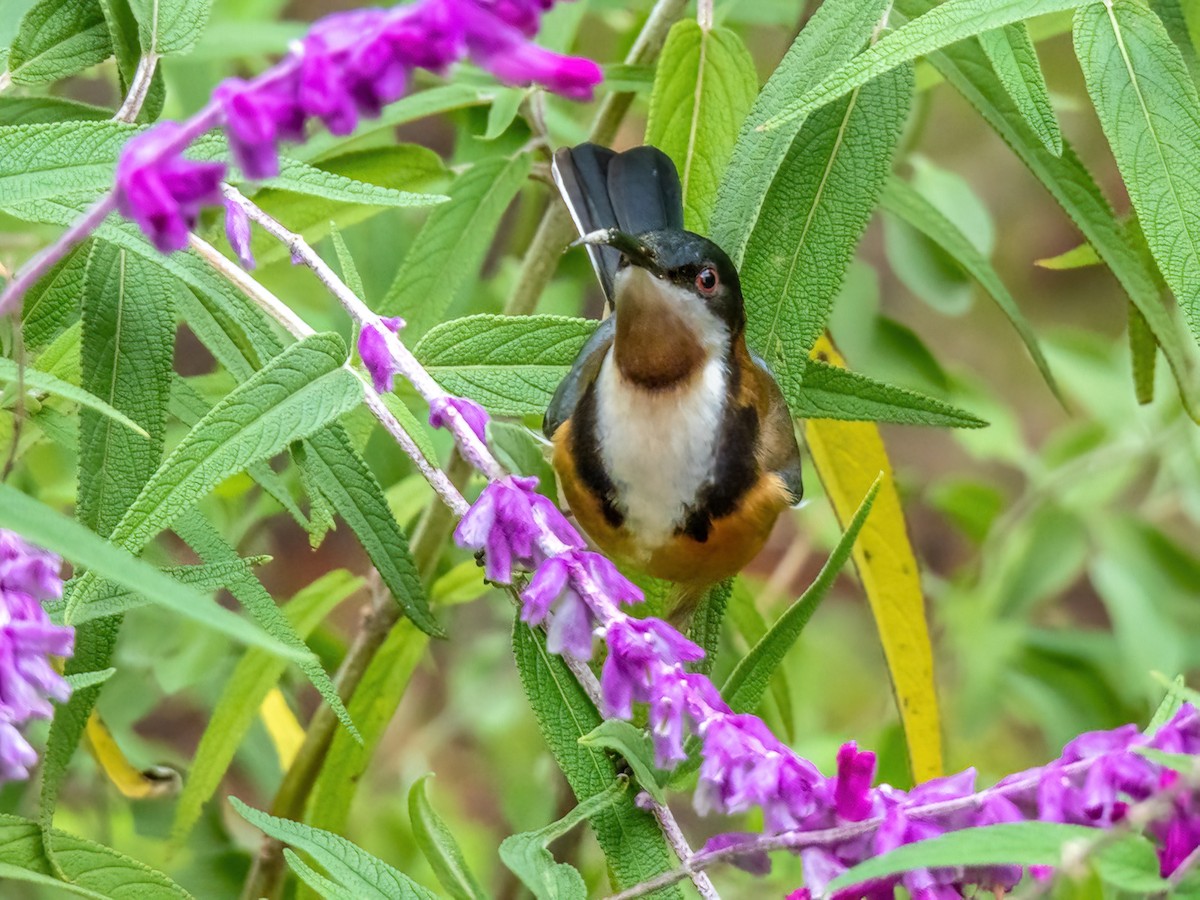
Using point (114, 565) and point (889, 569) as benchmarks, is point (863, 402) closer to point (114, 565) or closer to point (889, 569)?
point (889, 569)

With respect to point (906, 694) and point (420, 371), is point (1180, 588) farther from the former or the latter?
point (420, 371)

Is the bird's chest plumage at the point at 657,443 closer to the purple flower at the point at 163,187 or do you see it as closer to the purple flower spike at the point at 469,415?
the purple flower spike at the point at 469,415

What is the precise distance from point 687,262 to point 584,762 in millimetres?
596

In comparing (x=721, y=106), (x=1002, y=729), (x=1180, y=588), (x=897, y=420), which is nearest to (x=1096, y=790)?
(x=897, y=420)

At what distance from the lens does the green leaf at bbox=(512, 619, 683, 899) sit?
1.20 meters

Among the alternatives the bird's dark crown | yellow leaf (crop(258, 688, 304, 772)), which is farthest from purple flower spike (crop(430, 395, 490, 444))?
yellow leaf (crop(258, 688, 304, 772))

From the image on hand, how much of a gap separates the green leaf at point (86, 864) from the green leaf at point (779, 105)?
783mm

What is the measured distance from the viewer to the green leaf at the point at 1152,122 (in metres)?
1.32

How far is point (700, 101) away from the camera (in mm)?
1634

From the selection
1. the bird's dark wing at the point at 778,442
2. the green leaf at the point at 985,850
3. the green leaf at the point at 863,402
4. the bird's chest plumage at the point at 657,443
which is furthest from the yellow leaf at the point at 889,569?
the green leaf at the point at 985,850

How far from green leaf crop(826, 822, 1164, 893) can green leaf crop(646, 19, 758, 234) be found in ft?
2.99

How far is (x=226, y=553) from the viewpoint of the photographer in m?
1.28

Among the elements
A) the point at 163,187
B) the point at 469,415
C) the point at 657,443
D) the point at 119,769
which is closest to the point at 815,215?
the point at 657,443

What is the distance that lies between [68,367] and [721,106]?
746mm
